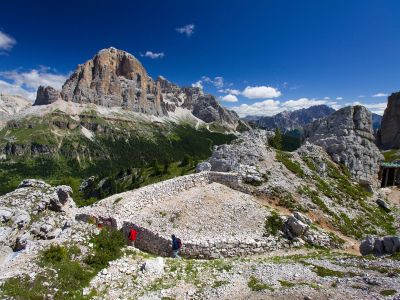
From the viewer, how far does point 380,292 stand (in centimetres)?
1691

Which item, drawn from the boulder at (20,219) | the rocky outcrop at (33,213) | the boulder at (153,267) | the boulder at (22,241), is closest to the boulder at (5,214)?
the rocky outcrop at (33,213)

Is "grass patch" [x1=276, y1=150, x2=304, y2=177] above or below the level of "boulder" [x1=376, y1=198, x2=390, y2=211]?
above

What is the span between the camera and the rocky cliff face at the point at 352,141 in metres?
63.5

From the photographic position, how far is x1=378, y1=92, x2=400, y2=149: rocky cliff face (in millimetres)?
162625

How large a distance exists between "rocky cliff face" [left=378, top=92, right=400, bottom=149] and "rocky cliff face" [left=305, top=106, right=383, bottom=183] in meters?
106

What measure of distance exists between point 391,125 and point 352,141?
124 m

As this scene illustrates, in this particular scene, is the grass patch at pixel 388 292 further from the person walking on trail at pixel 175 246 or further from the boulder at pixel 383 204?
the boulder at pixel 383 204

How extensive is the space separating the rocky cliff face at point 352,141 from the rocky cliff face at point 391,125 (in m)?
106

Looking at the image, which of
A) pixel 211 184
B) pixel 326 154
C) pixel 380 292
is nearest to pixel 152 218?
pixel 211 184

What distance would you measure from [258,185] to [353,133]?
40.3 meters

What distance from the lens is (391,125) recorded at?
545 ft

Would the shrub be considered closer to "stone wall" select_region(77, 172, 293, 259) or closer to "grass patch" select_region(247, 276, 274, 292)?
"stone wall" select_region(77, 172, 293, 259)

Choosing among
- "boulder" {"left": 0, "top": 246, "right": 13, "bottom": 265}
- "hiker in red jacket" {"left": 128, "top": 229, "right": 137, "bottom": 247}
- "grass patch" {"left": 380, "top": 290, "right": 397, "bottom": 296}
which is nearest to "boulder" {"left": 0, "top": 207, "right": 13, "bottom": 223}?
"boulder" {"left": 0, "top": 246, "right": 13, "bottom": 265}

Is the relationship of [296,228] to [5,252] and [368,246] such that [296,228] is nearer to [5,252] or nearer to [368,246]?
[368,246]
